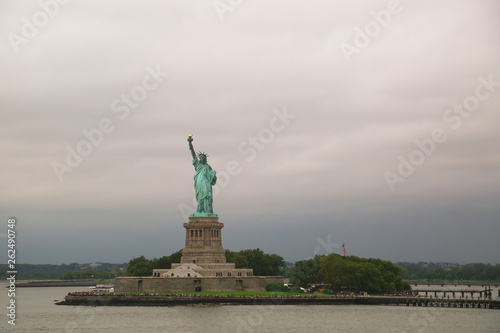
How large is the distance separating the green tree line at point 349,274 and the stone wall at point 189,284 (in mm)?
10128

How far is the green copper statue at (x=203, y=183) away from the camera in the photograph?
102875 mm

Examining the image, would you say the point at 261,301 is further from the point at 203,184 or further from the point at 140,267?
the point at 140,267

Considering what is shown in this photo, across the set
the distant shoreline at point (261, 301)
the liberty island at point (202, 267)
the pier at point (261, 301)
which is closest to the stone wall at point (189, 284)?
the liberty island at point (202, 267)

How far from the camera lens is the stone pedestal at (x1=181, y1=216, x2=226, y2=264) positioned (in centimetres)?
9950

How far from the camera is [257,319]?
71.6 meters

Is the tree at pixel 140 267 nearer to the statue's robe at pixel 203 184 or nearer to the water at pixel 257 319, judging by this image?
the statue's robe at pixel 203 184

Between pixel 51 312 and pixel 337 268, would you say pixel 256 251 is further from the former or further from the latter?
pixel 51 312

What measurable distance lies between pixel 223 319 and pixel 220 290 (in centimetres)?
2287

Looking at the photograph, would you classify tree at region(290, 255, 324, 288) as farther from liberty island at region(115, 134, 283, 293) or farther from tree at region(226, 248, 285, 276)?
tree at region(226, 248, 285, 276)

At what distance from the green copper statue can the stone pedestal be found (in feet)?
5.51

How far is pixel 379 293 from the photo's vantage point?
341 feet

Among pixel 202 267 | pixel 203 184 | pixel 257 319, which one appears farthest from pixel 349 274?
pixel 257 319

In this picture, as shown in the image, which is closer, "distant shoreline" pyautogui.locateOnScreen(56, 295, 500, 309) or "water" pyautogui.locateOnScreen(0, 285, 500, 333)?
"water" pyautogui.locateOnScreen(0, 285, 500, 333)

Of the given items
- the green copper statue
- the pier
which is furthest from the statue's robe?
the pier
